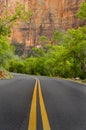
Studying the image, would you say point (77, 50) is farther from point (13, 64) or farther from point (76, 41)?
point (13, 64)

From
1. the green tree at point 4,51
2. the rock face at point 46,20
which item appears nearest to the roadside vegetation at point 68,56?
the green tree at point 4,51

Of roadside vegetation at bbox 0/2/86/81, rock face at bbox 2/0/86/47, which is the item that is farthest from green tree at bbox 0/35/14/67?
rock face at bbox 2/0/86/47

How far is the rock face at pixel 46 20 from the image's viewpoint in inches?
6658

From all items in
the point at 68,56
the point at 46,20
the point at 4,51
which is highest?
the point at 46,20

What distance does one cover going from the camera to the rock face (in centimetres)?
16912

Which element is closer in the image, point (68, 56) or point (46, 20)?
point (68, 56)

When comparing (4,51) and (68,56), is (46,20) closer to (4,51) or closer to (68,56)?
(4,51)

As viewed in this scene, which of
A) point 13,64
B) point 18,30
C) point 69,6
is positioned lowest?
point 13,64

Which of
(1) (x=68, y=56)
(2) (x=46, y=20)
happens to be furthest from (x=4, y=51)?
(2) (x=46, y=20)

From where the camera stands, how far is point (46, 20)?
17438cm

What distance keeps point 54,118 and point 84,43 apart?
41.7 meters

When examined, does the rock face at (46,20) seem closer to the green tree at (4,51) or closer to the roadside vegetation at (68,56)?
the roadside vegetation at (68,56)

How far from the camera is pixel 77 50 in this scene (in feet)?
173

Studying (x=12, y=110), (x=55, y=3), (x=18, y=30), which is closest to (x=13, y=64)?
(x=18, y=30)
